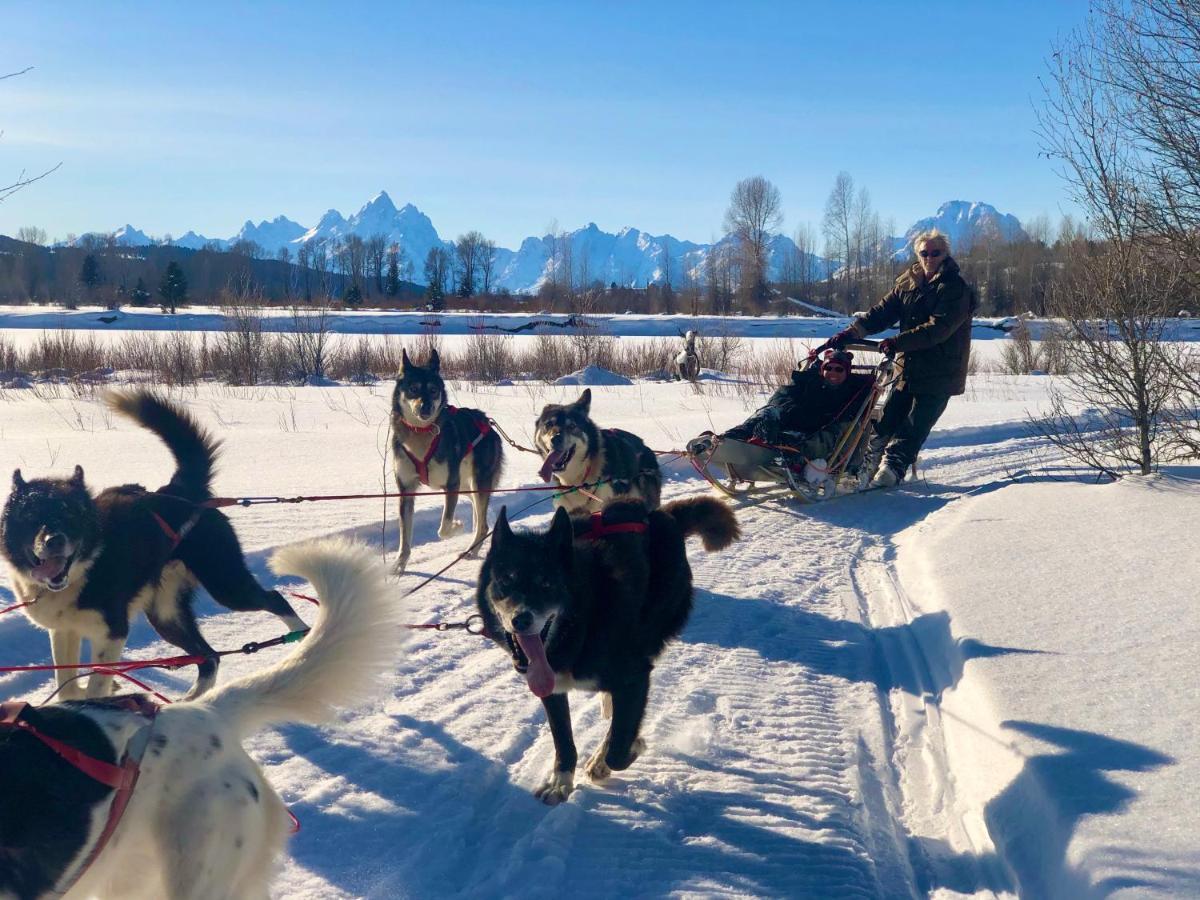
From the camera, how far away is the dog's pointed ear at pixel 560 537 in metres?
3.11

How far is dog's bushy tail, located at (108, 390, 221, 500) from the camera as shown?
3.90m

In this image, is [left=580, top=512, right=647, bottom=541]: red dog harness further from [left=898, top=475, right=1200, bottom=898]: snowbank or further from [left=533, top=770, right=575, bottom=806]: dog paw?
[left=898, top=475, right=1200, bottom=898]: snowbank

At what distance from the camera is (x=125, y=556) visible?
139 inches

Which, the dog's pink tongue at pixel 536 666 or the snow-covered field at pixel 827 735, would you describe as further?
the dog's pink tongue at pixel 536 666

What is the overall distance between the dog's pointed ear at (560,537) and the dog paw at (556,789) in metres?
0.74

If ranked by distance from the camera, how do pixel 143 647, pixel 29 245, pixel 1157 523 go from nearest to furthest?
pixel 143 647 < pixel 1157 523 < pixel 29 245

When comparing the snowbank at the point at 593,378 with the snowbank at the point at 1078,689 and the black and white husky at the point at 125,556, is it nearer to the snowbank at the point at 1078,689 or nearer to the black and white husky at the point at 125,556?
the snowbank at the point at 1078,689

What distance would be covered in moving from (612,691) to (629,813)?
0.40m

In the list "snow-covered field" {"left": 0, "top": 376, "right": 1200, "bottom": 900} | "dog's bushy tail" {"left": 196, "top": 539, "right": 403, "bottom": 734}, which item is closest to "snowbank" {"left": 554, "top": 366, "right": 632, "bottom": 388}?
"snow-covered field" {"left": 0, "top": 376, "right": 1200, "bottom": 900}

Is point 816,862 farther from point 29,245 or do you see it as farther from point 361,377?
point 29,245

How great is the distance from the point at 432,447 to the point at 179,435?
2390 millimetres

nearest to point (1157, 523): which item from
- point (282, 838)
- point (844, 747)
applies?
point (844, 747)

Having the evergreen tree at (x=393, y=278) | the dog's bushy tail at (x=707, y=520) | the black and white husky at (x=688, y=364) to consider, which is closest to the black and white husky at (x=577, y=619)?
the dog's bushy tail at (x=707, y=520)

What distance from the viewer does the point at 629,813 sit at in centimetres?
306
